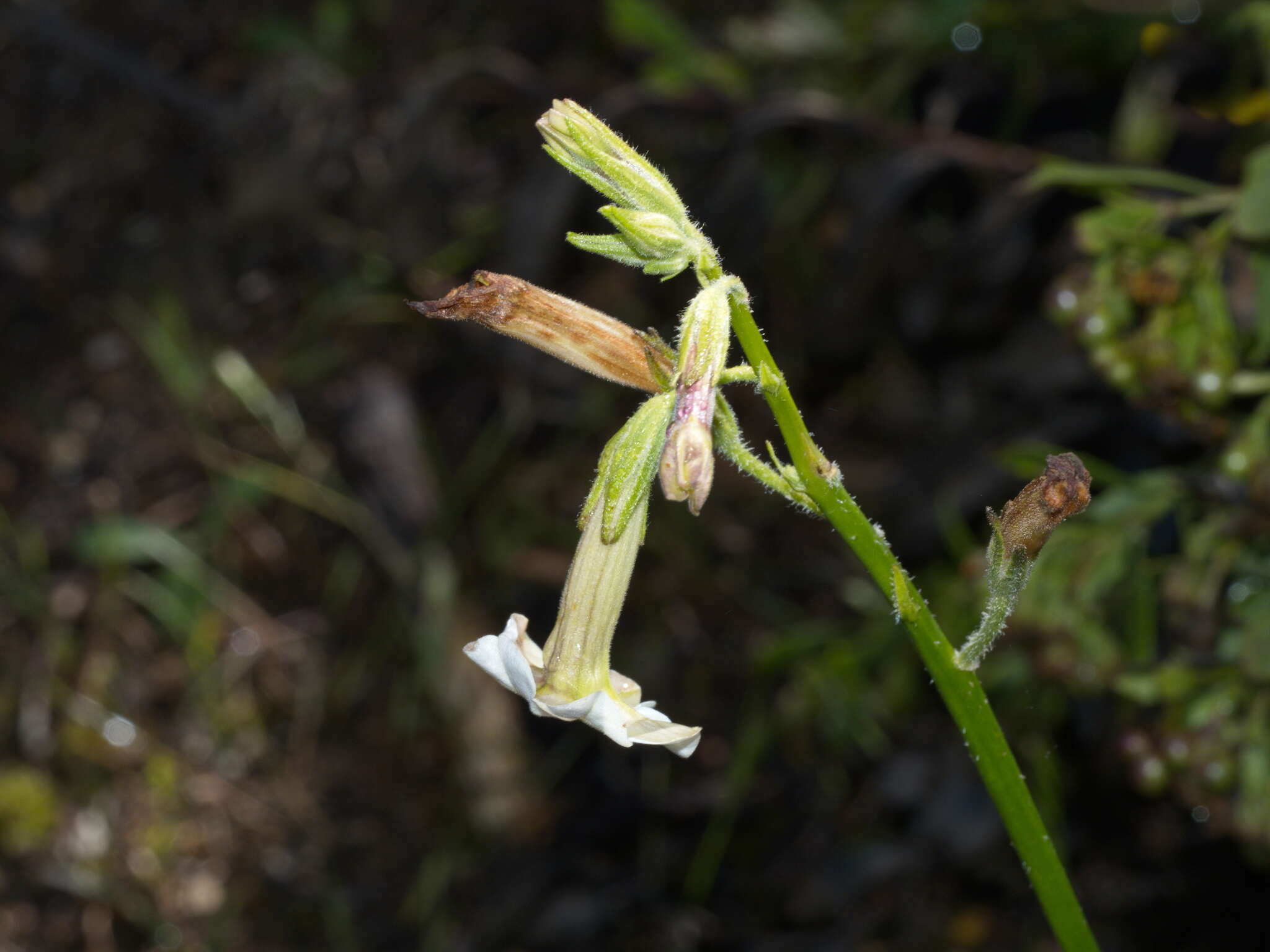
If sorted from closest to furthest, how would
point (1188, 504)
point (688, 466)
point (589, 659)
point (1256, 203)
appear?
point (688, 466)
point (589, 659)
point (1256, 203)
point (1188, 504)

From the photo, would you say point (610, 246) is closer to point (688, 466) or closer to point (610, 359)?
point (610, 359)

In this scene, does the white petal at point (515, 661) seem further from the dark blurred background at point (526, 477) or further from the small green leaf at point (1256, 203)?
the small green leaf at point (1256, 203)

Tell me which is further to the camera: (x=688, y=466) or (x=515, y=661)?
(x=515, y=661)

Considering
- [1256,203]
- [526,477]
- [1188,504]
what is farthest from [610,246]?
[526,477]

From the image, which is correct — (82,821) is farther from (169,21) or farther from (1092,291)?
(1092,291)

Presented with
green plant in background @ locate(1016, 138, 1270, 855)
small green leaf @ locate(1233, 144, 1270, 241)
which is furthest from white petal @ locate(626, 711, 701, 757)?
small green leaf @ locate(1233, 144, 1270, 241)

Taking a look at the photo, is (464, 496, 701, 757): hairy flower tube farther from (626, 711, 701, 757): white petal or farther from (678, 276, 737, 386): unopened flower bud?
(678, 276, 737, 386): unopened flower bud
